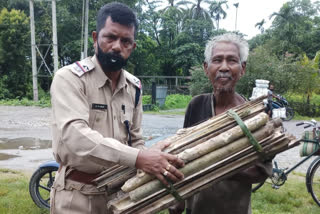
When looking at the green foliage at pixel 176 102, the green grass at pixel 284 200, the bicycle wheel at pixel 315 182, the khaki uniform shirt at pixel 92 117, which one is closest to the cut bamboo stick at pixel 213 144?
the khaki uniform shirt at pixel 92 117

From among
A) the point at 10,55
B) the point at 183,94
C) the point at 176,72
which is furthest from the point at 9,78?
the point at 176,72

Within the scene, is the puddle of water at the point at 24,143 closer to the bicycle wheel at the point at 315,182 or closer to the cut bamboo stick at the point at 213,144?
the bicycle wheel at the point at 315,182

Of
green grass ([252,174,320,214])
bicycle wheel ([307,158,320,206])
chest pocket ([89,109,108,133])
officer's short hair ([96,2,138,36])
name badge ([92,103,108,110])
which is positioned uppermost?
officer's short hair ([96,2,138,36])

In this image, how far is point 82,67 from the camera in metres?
1.98

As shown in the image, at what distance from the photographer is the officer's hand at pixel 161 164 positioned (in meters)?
1.51

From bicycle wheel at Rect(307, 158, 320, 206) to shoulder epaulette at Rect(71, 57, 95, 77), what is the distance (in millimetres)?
4065

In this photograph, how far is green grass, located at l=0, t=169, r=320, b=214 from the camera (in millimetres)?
4215

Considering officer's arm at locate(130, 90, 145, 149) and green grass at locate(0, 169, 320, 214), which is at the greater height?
officer's arm at locate(130, 90, 145, 149)

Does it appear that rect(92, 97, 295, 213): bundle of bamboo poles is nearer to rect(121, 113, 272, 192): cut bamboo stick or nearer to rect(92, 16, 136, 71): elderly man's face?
rect(121, 113, 272, 192): cut bamboo stick

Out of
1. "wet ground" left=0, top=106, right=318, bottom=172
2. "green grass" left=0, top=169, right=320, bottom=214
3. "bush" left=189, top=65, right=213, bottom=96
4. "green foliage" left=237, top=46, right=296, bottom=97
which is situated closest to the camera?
"green grass" left=0, top=169, right=320, bottom=214

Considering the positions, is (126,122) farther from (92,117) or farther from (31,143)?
(31,143)

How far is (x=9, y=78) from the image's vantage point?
2286 centimetres

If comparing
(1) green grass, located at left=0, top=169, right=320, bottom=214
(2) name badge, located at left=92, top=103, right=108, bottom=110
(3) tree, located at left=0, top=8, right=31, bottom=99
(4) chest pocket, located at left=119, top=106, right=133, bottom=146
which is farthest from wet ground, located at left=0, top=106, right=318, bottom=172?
(3) tree, located at left=0, top=8, right=31, bottom=99

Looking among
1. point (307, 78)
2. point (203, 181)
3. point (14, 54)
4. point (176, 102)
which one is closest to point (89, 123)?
point (203, 181)
